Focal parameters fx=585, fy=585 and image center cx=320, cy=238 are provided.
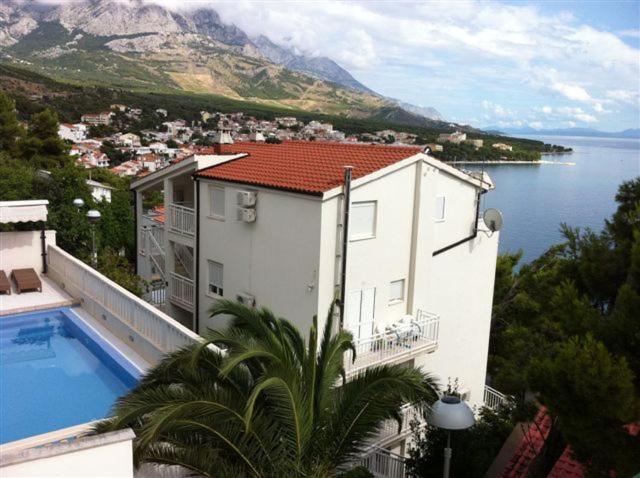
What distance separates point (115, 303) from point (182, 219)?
4977 mm

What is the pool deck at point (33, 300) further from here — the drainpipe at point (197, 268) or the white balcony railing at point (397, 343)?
the white balcony railing at point (397, 343)

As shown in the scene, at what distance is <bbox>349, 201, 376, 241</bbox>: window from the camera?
13.7 metres

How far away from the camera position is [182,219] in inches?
697

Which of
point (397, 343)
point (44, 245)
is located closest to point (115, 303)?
point (44, 245)

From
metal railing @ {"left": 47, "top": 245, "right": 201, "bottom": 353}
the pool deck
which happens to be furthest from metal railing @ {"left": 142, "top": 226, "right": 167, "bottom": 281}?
the pool deck

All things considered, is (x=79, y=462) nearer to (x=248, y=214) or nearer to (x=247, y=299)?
(x=248, y=214)

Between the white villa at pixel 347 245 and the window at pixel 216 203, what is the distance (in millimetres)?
41

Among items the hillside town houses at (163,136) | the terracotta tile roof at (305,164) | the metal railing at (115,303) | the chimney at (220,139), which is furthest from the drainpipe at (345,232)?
the hillside town houses at (163,136)

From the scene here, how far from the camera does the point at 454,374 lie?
18625mm

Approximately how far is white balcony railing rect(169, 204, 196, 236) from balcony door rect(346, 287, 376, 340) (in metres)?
5.56

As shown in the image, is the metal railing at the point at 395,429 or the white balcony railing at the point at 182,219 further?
the white balcony railing at the point at 182,219

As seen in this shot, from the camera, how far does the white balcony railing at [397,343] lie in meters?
14.0

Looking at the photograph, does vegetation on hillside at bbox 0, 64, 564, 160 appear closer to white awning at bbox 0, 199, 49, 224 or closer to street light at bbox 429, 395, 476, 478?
white awning at bbox 0, 199, 49, 224

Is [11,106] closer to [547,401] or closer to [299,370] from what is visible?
[299,370]
